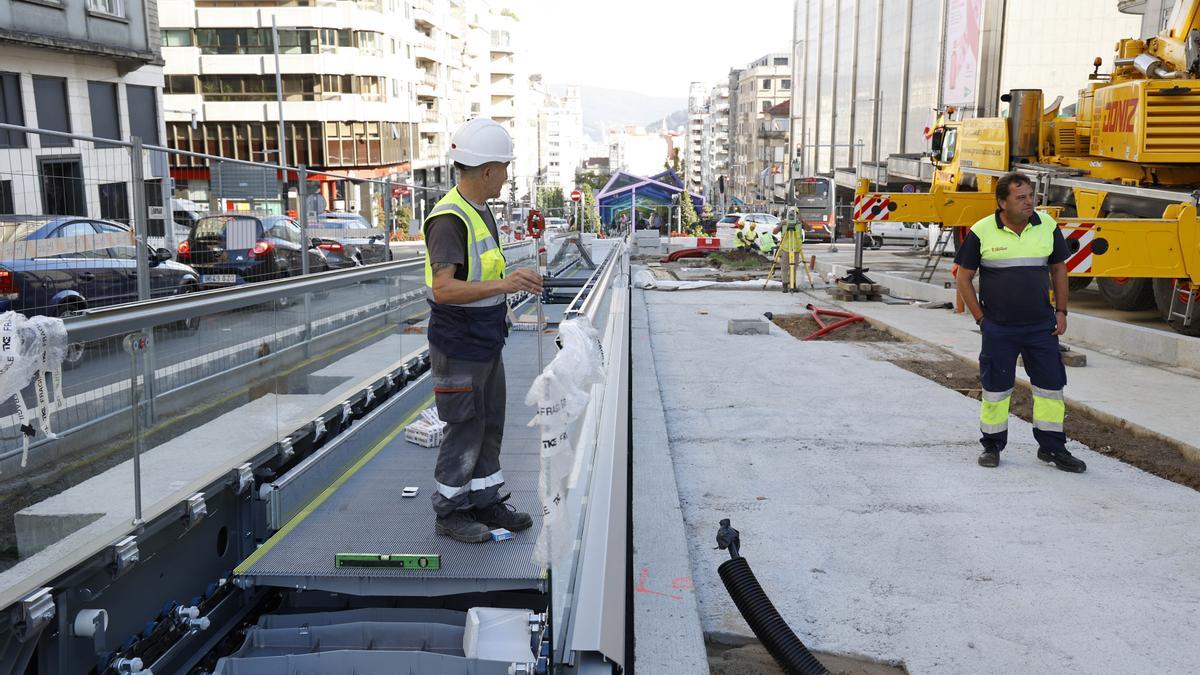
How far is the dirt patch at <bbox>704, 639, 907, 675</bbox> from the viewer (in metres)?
3.87

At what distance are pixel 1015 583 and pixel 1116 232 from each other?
730 centimetres

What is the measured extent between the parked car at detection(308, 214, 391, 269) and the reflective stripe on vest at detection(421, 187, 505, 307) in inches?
220

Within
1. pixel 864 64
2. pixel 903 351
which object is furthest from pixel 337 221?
pixel 864 64

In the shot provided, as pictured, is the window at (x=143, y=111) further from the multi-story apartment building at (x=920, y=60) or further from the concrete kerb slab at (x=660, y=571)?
the concrete kerb slab at (x=660, y=571)

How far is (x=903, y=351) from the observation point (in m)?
11.8

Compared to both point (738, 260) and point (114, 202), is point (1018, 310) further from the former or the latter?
point (738, 260)

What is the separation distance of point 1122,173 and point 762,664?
1195 cm

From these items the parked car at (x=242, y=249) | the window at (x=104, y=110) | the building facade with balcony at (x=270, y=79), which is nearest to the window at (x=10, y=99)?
the window at (x=104, y=110)

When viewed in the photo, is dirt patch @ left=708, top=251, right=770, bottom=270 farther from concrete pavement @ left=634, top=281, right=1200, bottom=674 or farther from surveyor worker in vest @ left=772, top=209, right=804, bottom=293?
concrete pavement @ left=634, top=281, right=1200, bottom=674

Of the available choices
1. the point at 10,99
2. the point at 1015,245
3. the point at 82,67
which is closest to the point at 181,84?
the point at 82,67

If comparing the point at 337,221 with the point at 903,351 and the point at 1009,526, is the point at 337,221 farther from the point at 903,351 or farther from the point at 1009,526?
the point at 1009,526

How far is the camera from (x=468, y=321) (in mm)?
4371

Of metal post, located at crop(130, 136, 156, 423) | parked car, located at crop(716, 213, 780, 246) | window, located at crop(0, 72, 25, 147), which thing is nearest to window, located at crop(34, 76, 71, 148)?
window, located at crop(0, 72, 25, 147)

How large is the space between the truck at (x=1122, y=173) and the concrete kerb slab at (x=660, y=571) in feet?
21.0
